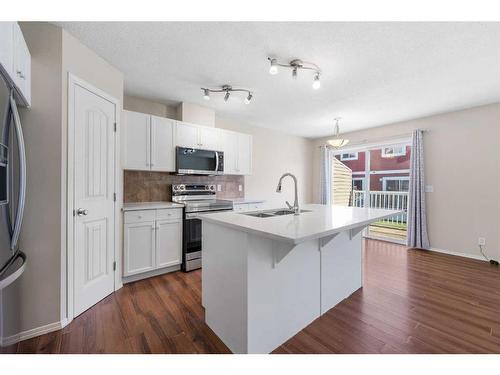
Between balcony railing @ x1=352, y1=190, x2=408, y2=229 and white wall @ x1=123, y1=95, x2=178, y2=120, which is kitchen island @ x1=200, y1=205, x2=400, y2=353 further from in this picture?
balcony railing @ x1=352, y1=190, x2=408, y2=229

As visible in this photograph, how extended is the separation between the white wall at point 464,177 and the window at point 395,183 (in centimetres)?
79

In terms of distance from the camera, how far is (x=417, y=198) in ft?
13.0

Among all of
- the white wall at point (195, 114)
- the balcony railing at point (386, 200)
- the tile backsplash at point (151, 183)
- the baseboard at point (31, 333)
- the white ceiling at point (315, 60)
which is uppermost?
the white ceiling at point (315, 60)

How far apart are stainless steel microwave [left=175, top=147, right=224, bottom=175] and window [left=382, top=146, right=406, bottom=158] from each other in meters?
3.62

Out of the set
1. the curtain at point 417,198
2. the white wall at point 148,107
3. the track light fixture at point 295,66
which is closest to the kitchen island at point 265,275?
the track light fixture at point 295,66

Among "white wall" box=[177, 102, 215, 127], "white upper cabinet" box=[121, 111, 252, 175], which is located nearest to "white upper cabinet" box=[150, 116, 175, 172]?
"white upper cabinet" box=[121, 111, 252, 175]

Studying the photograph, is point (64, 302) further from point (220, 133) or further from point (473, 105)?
point (473, 105)

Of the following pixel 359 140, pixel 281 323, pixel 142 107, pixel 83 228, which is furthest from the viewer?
pixel 359 140

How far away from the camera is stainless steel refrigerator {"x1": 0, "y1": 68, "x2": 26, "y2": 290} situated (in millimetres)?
1271

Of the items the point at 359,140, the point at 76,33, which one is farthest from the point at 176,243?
the point at 359,140

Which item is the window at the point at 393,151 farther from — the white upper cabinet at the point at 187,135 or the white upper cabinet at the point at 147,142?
the white upper cabinet at the point at 147,142

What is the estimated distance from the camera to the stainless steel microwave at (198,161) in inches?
125
